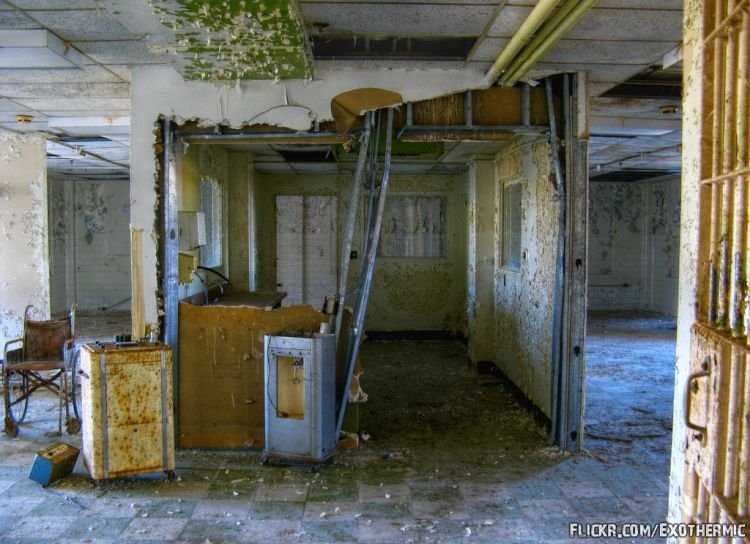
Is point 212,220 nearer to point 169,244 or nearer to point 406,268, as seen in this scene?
point 169,244

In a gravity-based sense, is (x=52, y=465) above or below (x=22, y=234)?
below

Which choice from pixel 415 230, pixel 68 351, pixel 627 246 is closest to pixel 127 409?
pixel 68 351

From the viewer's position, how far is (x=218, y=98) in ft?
13.9

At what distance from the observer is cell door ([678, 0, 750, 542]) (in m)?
1.62

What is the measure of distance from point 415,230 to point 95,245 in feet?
23.0

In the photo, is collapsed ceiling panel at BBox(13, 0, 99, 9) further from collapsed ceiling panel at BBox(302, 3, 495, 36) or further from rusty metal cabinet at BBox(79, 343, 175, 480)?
rusty metal cabinet at BBox(79, 343, 175, 480)

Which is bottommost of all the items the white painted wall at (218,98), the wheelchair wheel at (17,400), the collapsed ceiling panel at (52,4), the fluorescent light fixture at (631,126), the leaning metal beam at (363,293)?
the wheelchair wheel at (17,400)

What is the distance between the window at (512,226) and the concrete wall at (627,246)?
6.16 meters

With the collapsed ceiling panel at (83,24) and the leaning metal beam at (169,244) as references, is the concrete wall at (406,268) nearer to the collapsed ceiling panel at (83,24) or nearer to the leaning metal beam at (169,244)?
the leaning metal beam at (169,244)

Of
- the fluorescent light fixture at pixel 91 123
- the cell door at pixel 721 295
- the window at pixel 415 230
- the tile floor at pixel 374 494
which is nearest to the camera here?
the cell door at pixel 721 295

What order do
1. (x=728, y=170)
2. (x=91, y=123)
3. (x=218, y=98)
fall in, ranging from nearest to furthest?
(x=728, y=170) < (x=218, y=98) < (x=91, y=123)

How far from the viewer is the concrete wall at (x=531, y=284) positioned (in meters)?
4.66

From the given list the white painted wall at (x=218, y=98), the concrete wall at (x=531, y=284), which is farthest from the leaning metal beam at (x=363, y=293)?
the concrete wall at (x=531, y=284)

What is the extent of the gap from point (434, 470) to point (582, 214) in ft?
6.77
